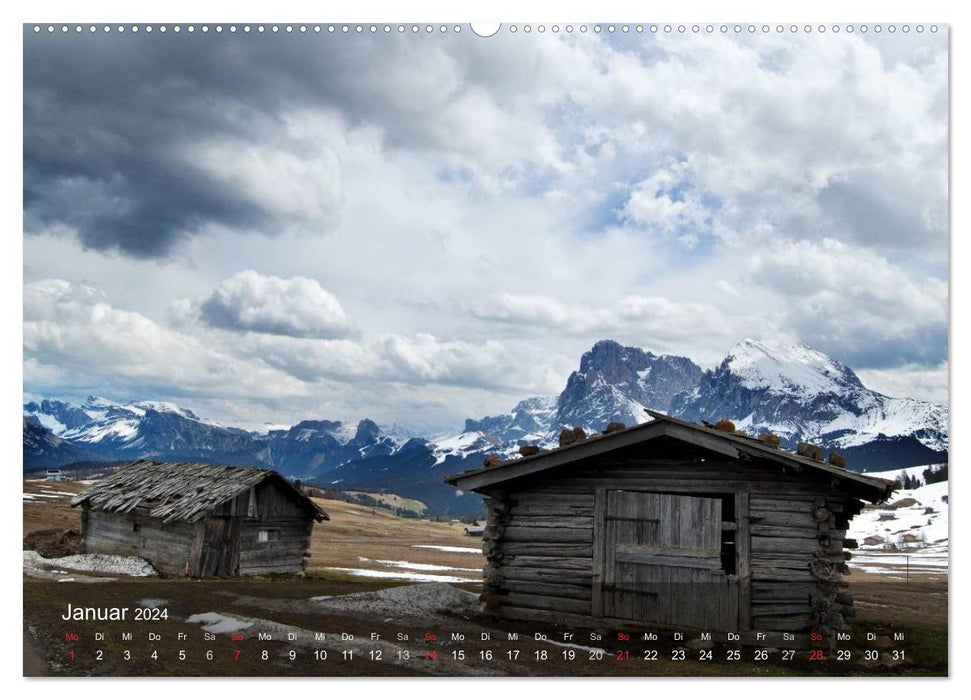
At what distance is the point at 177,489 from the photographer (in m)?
28.5

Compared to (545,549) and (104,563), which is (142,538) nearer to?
(104,563)

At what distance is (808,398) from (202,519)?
Result: 58.0 meters

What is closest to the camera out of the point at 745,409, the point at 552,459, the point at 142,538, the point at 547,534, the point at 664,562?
the point at 664,562

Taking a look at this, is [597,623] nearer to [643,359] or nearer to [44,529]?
[44,529]

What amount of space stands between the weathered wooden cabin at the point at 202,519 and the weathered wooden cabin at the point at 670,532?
45.9ft

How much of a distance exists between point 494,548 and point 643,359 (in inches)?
5280

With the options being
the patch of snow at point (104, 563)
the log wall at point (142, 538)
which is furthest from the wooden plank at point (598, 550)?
the patch of snow at point (104, 563)

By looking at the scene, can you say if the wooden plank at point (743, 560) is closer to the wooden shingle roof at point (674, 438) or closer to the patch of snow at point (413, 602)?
the wooden shingle roof at point (674, 438)

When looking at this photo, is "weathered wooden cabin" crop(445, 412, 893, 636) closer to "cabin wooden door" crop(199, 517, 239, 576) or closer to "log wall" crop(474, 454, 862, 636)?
"log wall" crop(474, 454, 862, 636)

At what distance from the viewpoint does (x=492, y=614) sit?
54.3ft

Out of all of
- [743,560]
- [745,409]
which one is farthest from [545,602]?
[745,409]
